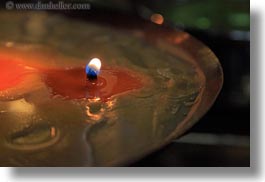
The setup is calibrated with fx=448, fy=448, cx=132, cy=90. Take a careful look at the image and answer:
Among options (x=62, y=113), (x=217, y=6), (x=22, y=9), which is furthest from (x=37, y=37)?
(x=217, y=6)

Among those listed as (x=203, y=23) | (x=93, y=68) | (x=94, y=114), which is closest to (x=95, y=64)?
(x=93, y=68)

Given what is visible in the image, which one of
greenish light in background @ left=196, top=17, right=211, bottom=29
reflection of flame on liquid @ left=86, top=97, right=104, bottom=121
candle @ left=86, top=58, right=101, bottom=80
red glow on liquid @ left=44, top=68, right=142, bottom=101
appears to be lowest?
reflection of flame on liquid @ left=86, top=97, right=104, bottom=121

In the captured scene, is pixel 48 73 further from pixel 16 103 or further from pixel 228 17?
pixel 228 17

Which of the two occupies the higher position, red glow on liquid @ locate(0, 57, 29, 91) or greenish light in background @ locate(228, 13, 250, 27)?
greenish light in background @ locate(228, 13, 250, 27)

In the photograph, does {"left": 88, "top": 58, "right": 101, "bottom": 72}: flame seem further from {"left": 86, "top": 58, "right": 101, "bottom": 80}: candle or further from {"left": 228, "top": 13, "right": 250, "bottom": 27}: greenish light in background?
{"left": 228, "top": 13, "right": 250, "bottom": 27}: greenish light in background

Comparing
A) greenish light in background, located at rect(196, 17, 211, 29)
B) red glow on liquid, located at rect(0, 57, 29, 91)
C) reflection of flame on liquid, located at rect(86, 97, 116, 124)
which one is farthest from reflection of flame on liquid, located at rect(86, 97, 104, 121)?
greenish light in background, located at rect(196, 17, 211, 29)

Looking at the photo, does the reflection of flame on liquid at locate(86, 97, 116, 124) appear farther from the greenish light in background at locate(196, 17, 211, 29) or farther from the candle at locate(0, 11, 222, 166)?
the greenish light in background at locate(196, 17, 211, 29)
